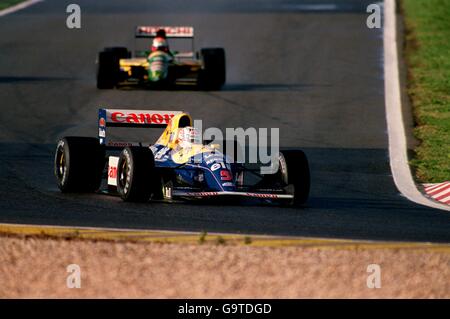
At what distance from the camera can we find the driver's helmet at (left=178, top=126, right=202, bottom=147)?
14.6 m

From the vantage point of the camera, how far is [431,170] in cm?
1773

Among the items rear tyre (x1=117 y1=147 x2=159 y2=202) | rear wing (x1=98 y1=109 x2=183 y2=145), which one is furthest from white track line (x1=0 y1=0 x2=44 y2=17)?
rear tyre (x1=117 y1=147 x2=159 y2=202)

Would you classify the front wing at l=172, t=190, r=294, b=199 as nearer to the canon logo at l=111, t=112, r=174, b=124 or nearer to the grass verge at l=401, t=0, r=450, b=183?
the canon logo at l=111, t=112, r=174, b=124

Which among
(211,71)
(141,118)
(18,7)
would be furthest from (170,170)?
(18,7)

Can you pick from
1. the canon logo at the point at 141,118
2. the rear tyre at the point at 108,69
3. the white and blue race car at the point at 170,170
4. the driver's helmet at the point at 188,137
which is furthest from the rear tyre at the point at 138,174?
the rear tyre at the point at 108,69

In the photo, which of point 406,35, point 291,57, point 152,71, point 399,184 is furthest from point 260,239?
point 406,35

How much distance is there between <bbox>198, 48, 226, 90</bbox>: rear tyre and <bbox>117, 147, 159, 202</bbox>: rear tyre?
38.1 ft

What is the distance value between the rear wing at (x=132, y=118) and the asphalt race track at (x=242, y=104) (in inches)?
39.1

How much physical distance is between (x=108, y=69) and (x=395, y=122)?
20.3ft

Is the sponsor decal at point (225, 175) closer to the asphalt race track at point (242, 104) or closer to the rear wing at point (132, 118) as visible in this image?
the asphalt race track at point (242, 104)

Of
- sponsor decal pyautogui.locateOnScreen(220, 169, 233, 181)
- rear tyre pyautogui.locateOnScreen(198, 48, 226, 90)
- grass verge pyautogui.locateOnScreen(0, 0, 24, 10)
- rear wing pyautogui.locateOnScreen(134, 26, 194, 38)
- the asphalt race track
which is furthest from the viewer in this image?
grass verge pyautogui.locateOnScreen(0, 0, 24, 10)

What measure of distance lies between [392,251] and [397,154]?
8.63 metres

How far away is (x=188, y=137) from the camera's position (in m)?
14.6
